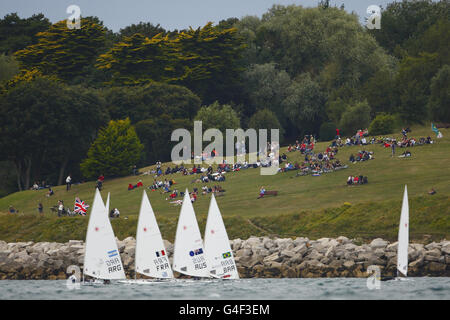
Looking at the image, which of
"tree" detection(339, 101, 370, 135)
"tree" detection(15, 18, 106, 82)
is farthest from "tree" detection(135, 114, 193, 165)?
"tree" detection(15, 18, 106, 82)

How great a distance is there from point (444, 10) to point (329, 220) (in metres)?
84.7

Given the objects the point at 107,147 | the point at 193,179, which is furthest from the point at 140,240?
the point at 107,147

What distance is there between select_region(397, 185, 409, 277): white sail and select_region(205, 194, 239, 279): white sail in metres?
9.84

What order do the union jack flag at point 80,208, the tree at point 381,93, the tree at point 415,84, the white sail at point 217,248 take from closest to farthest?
the white sail at point 217,248
the union jack flag at point 80,208
the tree at point 415,84
the tree at point 381,93

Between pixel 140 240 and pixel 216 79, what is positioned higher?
pixel 216 79

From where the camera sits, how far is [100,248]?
4962cm

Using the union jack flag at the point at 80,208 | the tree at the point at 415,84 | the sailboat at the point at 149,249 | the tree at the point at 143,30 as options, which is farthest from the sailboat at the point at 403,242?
the tree at the point at 143,30

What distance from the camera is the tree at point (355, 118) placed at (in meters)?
111

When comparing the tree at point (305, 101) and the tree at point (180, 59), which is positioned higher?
the tree at point (180, 59)

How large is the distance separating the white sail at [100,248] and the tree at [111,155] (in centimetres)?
4844

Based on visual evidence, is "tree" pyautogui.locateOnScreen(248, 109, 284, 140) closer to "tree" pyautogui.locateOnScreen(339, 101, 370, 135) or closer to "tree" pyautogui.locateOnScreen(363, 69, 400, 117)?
"tree" pyautogui.locateOnScreen(339, 101, 370, 135)

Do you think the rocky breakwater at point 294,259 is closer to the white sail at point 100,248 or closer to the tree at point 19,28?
the white sail at point 100,248
